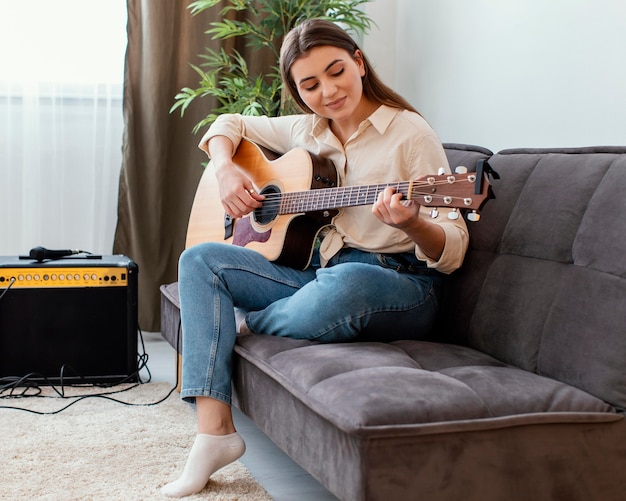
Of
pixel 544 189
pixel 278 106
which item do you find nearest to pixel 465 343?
pixel 544 189

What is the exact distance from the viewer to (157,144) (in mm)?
3381

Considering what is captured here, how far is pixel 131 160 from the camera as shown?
3.36 meters

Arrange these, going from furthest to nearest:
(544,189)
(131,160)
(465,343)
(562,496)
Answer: (131,160) → (465,343) → (544,189) → (562,496)

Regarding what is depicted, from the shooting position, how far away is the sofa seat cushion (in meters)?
1.30

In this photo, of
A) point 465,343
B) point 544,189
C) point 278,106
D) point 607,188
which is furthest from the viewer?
point 278,106

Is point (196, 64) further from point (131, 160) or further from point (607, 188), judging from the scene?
point (607, 188)

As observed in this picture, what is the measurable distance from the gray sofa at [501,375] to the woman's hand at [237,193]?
0.43 metres

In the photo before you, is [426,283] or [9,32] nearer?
[426,283]

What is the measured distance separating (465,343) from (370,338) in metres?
0.24

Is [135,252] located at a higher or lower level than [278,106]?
lower

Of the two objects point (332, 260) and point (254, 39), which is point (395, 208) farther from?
point (254, 39)

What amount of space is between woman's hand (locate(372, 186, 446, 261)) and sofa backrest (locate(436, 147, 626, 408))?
8.5 inches

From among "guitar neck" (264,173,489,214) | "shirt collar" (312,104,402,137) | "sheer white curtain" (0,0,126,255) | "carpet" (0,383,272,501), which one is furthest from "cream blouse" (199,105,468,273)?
"sheer white curtain" (0,0,126,255)

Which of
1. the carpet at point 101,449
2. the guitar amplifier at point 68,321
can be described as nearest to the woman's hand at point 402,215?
the carpet at point 101,449
